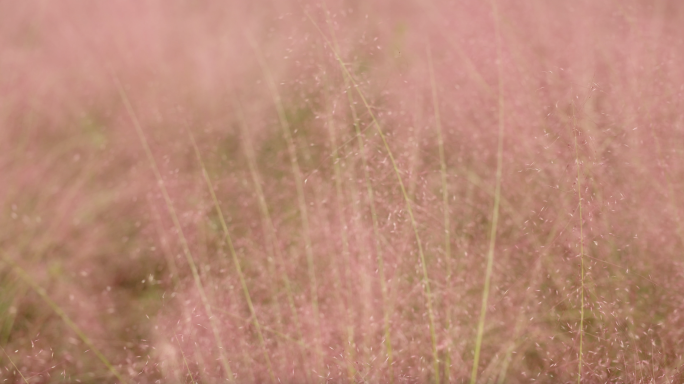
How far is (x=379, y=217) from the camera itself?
1.22m

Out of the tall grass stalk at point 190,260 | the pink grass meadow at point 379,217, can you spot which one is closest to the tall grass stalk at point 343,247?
the pink grass meadow at point 379,217

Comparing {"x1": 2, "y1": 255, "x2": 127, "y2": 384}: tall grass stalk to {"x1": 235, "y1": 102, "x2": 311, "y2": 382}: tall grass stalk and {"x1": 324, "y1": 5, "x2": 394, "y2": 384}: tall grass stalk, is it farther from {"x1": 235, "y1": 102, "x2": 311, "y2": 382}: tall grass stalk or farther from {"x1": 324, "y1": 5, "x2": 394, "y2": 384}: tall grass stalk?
{"x1": 324, "y1": 5, "x2": 394, "y2": 384}: tall grass stalk

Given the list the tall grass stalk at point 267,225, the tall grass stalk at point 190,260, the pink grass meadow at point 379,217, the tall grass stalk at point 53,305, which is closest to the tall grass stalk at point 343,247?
the pink grass meadow at point 379,217

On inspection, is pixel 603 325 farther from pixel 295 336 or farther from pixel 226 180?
pixel 226 180

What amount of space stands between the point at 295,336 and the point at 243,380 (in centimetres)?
17

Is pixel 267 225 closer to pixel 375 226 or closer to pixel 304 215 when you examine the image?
pixel 304 215

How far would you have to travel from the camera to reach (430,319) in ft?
3.77

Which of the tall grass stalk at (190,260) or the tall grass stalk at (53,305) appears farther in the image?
the tall grass stalk at (53,305)

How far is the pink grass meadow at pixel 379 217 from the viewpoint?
3.87 ft

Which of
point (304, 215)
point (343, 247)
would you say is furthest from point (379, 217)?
point (304, 215)

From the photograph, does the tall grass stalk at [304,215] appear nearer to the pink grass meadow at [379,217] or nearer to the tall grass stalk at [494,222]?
the pink grass meadow at [379,217]

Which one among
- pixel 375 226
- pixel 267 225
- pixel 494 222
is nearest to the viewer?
pixel 375 226

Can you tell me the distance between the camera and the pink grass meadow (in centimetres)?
118

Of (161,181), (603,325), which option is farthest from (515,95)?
(161,181)
